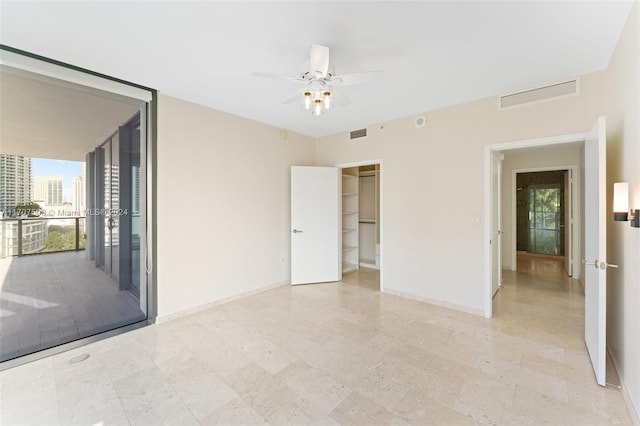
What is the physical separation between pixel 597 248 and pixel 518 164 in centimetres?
413

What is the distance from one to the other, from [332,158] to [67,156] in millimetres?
3646

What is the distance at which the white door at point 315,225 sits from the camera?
4730 millimetres

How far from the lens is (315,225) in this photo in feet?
15.9

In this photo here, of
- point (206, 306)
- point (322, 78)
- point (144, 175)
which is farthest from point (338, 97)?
point (206, 306)

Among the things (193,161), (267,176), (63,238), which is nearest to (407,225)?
(267,176)

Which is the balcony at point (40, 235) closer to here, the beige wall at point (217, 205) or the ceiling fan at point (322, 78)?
the beige wall at point (217, 205)

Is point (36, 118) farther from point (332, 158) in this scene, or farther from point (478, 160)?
point (478, 160)

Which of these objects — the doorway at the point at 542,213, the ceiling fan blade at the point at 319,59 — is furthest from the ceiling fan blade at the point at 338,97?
the doorway at the point at 542,213

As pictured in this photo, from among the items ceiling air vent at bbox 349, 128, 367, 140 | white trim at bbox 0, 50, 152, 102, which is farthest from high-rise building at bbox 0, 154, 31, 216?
ceiling air vent at bbox 349, 128, 367, 140

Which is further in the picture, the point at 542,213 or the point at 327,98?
the point at 542,213

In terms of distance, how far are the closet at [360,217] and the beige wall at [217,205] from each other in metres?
1.59

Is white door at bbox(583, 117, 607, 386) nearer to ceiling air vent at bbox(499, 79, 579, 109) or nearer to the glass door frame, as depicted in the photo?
ceiling air vent at bbox(499, 79, 579, 109)

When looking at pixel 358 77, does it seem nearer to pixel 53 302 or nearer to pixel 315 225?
pixel 315 225

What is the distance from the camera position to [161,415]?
1.80 meters
